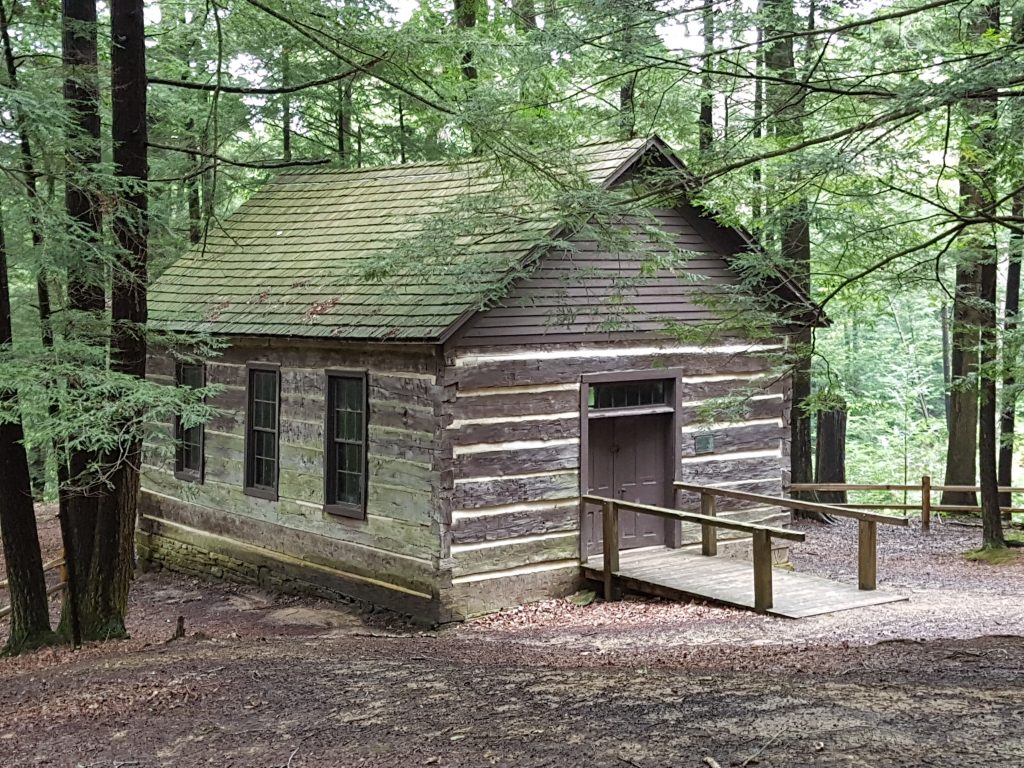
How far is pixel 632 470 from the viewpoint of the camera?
1388cm

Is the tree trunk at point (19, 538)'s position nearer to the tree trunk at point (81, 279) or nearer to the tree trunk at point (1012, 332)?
the tree trunk at point (81, 279)

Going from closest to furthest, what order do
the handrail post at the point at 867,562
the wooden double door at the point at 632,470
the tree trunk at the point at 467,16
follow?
the handrail post at the point at 867,562, the wooden double door at the point at 632,470, the tree trunk at the point at 467,16

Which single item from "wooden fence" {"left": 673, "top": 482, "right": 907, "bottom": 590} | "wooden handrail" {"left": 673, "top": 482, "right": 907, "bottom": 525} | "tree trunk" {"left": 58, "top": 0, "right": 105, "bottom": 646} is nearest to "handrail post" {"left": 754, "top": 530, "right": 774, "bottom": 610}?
"wooden fence" {"left": 673, "top": 482, "right": 907, "bottom": 590}

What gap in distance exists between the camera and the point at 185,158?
66.2 ft

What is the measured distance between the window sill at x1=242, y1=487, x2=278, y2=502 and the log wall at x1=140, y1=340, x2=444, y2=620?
0.27 feet

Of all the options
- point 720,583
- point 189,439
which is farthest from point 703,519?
point 189,439

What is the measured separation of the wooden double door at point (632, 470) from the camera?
13.6 m

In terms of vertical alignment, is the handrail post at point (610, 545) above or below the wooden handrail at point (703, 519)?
below

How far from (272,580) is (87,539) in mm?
4479

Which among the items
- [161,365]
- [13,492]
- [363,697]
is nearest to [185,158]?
[161,365]

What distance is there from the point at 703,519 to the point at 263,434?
6.40 m

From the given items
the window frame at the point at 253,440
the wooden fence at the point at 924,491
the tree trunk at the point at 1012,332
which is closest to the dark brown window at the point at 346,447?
the window frame at the point at 253,440

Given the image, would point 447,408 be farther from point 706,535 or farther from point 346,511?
point 706,535

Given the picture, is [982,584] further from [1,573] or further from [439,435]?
[1,573]
